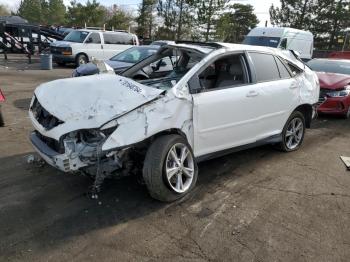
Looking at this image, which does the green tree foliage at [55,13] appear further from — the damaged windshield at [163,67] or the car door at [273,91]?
the car door at [273,91]

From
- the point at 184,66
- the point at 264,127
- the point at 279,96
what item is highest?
the point at 184,66

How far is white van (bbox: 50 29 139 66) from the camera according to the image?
18.7 metres

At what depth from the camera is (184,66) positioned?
216 inches

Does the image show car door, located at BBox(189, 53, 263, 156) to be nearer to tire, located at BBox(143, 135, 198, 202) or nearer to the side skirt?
the side skirt

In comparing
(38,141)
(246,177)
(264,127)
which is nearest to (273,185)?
(246,177)

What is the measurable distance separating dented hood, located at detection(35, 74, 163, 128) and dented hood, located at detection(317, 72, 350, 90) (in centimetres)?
628

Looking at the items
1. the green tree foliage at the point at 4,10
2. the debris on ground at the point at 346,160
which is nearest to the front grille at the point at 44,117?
the debris on ground at the point at 346,160

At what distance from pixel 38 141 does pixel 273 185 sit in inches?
115

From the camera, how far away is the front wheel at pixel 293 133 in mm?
6051

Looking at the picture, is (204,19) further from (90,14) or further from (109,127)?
(109,127)

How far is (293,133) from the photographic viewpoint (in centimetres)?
625

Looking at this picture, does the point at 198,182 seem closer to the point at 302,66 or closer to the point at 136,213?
the point at 136,213

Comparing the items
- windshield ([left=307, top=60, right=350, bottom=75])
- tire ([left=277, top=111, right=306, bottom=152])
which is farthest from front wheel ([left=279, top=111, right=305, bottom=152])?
windshield ([left=307, top=60, right=350, bottom=75])

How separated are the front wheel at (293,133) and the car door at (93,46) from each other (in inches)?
564
